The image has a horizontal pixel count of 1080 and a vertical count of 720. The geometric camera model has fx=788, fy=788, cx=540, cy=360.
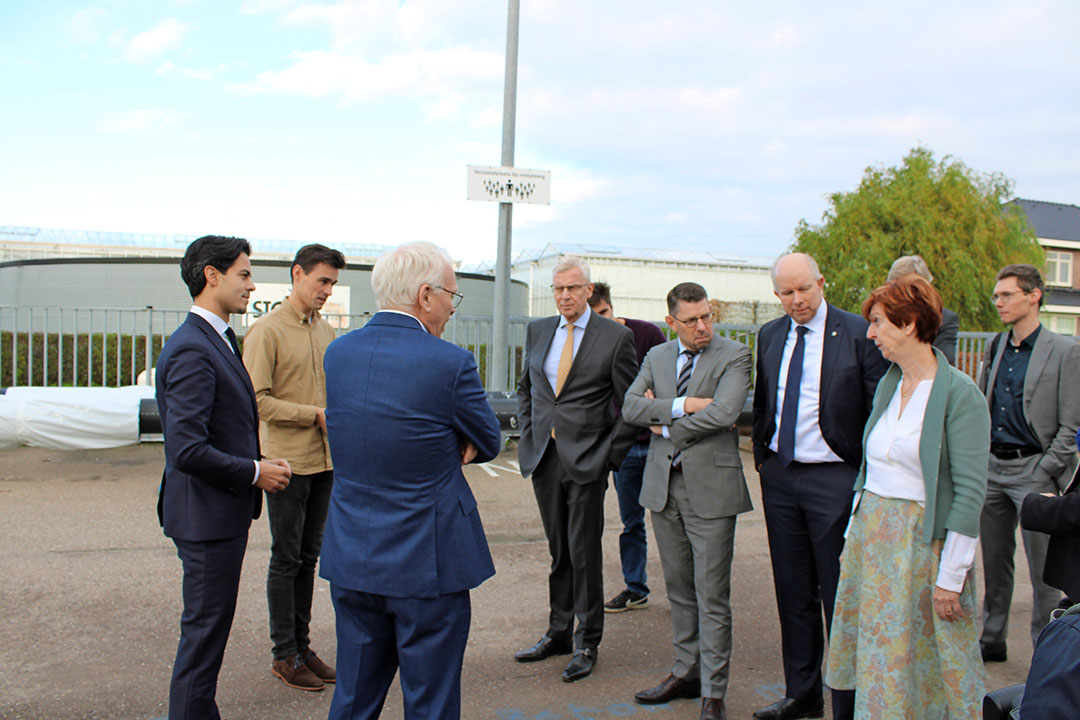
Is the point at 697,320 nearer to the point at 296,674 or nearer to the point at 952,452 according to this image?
the point at 952,452

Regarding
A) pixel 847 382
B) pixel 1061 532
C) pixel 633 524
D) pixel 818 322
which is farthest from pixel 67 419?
pixel 1061 532

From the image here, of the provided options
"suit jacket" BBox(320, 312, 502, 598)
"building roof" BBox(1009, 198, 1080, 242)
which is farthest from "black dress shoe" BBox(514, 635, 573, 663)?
"building roof" BBox(1009, 198, 1080, 242)

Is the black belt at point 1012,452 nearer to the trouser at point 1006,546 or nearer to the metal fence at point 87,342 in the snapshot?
the trouser at point 1006,546

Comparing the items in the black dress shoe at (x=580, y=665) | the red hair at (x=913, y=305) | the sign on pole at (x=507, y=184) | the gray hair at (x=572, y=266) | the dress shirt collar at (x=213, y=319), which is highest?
the sign on pole at (x=507, y=184)

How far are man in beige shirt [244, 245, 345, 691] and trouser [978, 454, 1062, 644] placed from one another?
3619 mm

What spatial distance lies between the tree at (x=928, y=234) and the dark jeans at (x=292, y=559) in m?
29.2

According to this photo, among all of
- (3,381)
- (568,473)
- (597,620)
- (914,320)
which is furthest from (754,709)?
(3,381)

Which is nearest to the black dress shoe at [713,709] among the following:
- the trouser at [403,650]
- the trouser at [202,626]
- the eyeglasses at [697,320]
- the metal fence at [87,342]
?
the trouser at [403,650]

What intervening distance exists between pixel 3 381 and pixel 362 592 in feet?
34.1

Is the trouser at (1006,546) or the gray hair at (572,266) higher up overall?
the gray hair at (572,266)

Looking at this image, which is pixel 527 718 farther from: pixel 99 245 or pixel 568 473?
pixel 99 245

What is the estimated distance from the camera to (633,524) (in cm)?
524

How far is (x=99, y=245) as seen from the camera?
4334 cm

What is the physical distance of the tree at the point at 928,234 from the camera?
1179 inches
